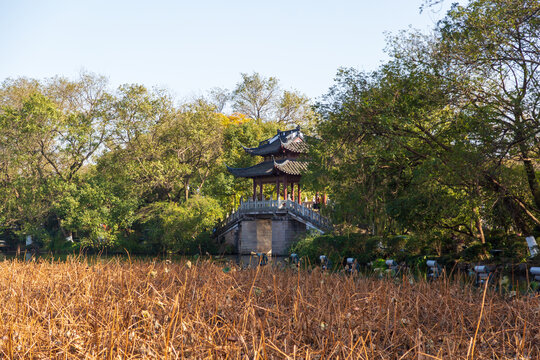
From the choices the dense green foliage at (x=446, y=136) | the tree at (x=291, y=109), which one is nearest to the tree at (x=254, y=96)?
the tree at (x=291, y=109)

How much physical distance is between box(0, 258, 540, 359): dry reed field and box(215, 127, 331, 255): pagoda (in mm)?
22196

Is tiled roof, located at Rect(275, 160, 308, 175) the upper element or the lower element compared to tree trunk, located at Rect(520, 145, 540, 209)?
upper

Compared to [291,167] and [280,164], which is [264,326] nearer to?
[280,164]

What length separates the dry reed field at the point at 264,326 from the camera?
3406mm

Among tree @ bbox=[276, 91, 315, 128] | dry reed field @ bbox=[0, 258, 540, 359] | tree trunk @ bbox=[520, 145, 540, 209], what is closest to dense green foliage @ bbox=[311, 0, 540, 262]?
tree trunk @ bbox=[520, 145, 540, 209]

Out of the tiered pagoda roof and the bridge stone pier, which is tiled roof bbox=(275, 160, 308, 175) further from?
the bridge stone pier

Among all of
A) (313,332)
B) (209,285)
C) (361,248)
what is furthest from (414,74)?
(313,332)

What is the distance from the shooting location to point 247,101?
4372 cm

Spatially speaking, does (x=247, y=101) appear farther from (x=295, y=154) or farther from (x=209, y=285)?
(x=209, y=285)

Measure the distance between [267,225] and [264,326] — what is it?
27711 mm

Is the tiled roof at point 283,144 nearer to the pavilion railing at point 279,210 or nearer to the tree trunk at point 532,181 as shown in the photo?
Result: the pavilion railing at point 279,210

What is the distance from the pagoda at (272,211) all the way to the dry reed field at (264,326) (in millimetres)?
22196

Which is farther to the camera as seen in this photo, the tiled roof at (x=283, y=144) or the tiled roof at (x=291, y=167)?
the tiled roof at (x=283, y=144)

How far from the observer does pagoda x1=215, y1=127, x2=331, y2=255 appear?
28.4 metres
